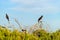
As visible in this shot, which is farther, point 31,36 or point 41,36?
point 41,36

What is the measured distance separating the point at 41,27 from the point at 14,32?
71 centimetres

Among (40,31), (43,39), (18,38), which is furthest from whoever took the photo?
(40,31)

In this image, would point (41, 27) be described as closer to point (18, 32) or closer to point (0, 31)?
point (18, 32)

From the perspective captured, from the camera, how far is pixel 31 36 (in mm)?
5551

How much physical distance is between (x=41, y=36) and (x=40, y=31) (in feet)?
0.81

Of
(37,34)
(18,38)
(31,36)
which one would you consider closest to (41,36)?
Result: (37,34)

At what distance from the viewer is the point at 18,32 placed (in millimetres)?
5516

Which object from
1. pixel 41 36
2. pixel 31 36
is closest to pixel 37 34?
pixel 41 36

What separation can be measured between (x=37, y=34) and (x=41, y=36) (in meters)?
0.14

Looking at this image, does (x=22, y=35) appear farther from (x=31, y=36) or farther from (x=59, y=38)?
(x=59, y=38)

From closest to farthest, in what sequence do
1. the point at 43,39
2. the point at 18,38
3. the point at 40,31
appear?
1. the point at 18,38
2. the point at 43,39
3. the point at 40,31

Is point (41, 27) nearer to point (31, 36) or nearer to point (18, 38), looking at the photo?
point (31, 36)

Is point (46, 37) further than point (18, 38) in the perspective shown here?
Yes

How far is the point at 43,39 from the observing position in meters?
5.77
